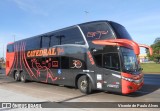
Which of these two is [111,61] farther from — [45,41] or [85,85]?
[45,41]

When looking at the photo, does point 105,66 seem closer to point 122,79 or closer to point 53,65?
point 122,79

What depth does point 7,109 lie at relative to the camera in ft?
28.0

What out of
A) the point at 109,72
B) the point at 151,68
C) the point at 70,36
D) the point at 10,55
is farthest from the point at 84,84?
the point at 151,68

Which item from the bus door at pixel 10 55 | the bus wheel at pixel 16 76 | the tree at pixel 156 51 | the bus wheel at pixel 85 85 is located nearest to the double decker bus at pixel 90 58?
the bus wheel at pixel 85 85

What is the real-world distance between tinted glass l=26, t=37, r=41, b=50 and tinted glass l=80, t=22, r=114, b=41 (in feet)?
17.4

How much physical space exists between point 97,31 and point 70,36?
7.11 ft

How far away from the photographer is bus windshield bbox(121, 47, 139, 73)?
1113 cm

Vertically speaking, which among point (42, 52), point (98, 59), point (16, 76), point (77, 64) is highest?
point (42, 52)

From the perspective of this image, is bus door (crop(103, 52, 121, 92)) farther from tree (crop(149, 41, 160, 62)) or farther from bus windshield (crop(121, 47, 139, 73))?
tree (crop(149, 41, 160, 62))

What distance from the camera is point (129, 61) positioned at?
11492 mm

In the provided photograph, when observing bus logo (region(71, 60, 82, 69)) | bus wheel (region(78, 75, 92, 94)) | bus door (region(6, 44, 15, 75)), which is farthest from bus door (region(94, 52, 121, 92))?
bus door (region(6, 44, 15, 75))

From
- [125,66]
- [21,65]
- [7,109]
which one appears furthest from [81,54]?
[21,65]

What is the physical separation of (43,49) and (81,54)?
14.4 ft

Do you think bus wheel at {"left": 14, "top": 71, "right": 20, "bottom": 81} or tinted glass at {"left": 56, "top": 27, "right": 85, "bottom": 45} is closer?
tinted glass at {"left": 56, "top": 27, "right": 85, "bottom": 45}
